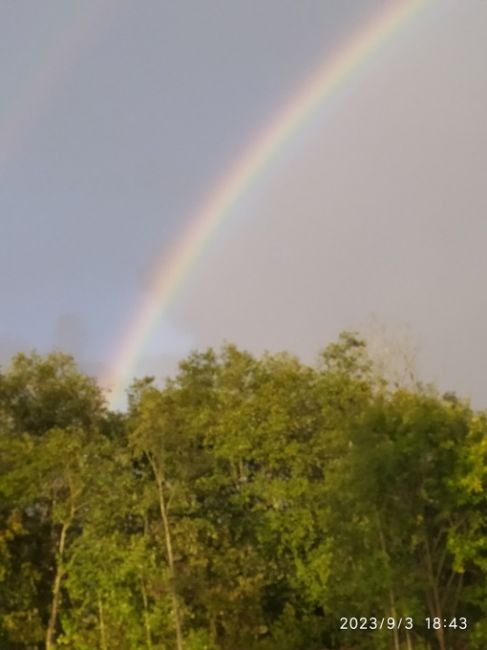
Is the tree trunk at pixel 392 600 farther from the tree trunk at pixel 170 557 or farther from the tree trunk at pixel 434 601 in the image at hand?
the tree trunk at pixel 170 557

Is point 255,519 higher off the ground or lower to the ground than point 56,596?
higher

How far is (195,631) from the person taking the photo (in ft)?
Result: 58.2

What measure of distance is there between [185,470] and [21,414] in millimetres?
7890

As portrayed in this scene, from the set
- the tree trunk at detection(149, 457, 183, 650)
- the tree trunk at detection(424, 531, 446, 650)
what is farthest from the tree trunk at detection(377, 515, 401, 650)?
the tree trunk at detection(149, 457, 183, 650)

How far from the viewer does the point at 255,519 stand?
22266mm

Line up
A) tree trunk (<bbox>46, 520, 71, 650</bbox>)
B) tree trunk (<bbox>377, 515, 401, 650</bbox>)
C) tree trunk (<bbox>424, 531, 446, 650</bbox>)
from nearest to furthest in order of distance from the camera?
tree trunk (<bbox>377, 515, 401, 650</bbox>)
tree trunk (<bbox>424, 531, 446, 650</bbox>)
tree trunk (<bbox>46, 520, 71, 650</bbox>)

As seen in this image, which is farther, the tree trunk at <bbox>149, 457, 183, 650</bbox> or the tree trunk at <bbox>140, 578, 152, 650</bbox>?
the tree trunk at <bbox>140, 578, 152, 650</bbox>

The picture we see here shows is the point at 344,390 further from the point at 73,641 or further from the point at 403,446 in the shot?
the point at 73,641

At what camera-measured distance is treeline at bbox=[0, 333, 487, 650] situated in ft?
57.4

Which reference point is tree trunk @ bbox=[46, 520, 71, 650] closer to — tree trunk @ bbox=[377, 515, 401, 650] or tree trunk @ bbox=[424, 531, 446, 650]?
tree trunk @ bbox=[377, 515, 401, 650]

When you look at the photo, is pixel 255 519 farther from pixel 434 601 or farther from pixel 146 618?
pixel 434 601

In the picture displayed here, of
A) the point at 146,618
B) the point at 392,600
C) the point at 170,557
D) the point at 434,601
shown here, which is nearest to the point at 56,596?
the point at 146,618

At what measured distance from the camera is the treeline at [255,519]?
57.4 feet

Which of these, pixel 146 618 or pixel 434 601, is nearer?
pixel 434 601
